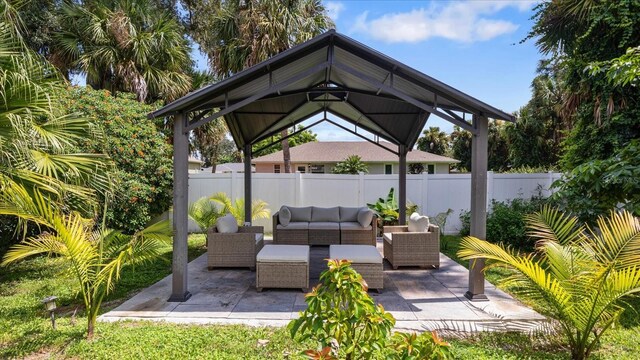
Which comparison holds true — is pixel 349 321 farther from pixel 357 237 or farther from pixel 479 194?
pixel 357 237

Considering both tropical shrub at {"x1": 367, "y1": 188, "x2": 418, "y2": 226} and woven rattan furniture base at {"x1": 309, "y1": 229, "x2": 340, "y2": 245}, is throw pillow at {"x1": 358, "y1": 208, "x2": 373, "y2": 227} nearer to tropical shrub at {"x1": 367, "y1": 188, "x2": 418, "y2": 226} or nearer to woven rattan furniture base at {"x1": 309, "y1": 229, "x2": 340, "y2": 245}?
woven rattan furniture base at {"x1": 309, "y1": 229, "x2": 340, "y2": 245}

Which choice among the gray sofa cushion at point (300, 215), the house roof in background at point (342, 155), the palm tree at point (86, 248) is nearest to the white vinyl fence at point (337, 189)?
the gray sofa cushion at point (300, 215)

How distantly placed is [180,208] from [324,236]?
425 centimetres

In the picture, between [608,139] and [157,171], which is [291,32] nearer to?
[157,171]

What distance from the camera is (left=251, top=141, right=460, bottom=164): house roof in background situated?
Answer: 2238 cm

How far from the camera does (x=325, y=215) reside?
973 cm

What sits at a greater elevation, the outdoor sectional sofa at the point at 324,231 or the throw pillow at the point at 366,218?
the throw pillow at the point at 366,218

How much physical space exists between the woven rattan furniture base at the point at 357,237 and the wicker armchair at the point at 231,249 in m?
2.51

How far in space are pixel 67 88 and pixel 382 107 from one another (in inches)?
271

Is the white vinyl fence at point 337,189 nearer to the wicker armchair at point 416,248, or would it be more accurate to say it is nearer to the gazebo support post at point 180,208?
the wicker armchair at point 416,248

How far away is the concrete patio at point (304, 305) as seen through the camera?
4.55 m

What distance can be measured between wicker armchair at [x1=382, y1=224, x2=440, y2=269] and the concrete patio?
45cm

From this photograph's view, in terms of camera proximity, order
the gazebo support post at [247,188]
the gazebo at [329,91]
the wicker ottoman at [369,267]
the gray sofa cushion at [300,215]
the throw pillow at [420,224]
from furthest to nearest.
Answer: the gazebo support post at [247,188] < the gray sofa cushion at [300,215] < the throw pillow at [420,224] < the wicker ottoman at [369,267] < the gazebo at [329,91]

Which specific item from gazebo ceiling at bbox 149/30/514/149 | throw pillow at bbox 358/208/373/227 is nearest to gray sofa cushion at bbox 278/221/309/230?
throw pillow at bbox 358/208/373/227
